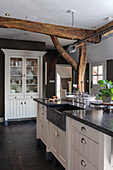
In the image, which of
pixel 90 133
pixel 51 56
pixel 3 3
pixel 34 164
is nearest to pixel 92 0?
pixel 3 3

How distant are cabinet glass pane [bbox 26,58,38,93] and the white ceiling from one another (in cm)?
189

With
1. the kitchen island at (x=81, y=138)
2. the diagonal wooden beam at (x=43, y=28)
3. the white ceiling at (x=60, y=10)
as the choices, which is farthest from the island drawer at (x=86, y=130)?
the diagonal wooden beam at (x=43, y=28)

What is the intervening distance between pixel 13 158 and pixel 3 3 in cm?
268

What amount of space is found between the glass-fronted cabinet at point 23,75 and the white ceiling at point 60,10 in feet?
6.19

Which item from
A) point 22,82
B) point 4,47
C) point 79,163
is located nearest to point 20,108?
point 22,82

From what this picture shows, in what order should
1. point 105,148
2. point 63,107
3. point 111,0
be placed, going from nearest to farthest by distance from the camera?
1. point 105,148
2. point 111,0
3. point 63,107

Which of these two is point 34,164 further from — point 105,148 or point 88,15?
point 88,15

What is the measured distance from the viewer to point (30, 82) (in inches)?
226

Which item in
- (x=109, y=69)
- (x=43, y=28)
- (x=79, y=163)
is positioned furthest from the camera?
(x=109, y=69)

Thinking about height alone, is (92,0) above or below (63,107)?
above

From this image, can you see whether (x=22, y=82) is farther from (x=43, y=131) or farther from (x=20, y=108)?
(x=43, y=131)

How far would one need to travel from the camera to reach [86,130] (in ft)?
5.76

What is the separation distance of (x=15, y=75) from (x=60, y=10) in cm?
275

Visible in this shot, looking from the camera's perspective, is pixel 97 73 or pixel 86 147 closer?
pixel 86 147
